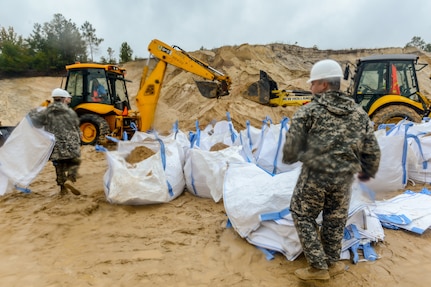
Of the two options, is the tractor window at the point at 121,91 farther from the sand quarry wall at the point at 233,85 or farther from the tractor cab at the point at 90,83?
the sand quarry wall at the point at 233,85

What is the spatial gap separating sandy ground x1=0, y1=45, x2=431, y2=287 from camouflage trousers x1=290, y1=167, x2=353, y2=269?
233 millimetres

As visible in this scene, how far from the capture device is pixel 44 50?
16641mm

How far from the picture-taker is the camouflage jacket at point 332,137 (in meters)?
1.94

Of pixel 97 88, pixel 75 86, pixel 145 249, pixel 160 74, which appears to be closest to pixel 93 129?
pixel 97 88

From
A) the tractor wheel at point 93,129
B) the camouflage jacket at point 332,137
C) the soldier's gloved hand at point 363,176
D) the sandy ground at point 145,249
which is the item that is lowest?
the sandy ground at point 145,249

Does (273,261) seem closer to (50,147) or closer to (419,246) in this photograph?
(419,246)

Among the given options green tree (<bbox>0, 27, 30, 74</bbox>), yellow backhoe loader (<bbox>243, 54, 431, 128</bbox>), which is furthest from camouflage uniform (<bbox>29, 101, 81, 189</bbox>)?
green tree (<bbox>0, 27, 30, 74</bbox>)

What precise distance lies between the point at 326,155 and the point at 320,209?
0.40 m

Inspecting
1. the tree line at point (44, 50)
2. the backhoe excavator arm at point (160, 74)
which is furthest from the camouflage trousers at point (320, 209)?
the tree line at point (44, 50)

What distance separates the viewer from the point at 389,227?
2.89m

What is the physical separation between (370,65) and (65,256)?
7.11 meters

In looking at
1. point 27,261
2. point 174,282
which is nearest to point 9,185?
point 27,261

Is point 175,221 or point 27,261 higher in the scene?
point 175,221

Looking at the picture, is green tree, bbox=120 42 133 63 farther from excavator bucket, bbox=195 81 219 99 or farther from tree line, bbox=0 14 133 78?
excavator bucket, bbox=195 81 219 99
